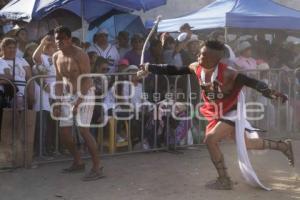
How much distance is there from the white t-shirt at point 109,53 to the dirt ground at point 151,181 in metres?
1.75

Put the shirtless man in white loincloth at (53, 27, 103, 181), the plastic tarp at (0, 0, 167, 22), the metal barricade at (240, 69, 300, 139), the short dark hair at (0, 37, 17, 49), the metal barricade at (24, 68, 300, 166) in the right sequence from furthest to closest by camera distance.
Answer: the metal barricade at (240, 69, 300, 139) → the plastic tarp at (0, 0, 167, 22) → the metal barricade at (24, 68, 300, 166) → the short dark hair at (0, 37, 17, 49) → the shirtless man in white loincloth at (53, 27, 103, 181)

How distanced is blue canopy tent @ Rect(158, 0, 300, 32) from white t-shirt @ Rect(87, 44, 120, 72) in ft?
9.40

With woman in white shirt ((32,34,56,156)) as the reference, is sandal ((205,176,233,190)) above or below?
below

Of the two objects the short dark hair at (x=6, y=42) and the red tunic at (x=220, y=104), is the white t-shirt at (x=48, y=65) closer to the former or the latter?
the short dark hair at (x=6, y=42)

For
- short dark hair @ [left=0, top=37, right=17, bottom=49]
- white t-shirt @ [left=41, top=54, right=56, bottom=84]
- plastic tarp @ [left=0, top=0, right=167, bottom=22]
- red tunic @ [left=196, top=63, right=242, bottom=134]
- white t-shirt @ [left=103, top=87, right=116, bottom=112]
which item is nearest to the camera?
red tunic @ [left=196, top=63, right=242, bottom=134]

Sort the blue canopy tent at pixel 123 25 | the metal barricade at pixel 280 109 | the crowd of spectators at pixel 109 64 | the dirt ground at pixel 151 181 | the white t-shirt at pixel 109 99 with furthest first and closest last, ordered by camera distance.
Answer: the blue canopy tent at pixel 123 25 → the metal barricade at pixel 280 109 → the white t-shirt at pixel 109 99 → the crowd of spectators at pixel 109 64 → the dirt ground at pixel 151 181

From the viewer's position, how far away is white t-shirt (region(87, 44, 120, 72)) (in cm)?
886

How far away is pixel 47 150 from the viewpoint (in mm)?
7523

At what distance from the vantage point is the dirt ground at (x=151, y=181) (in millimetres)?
5902

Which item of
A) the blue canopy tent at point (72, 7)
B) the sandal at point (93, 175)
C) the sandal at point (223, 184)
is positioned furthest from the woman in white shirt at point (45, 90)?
→ the sandal at point (223, 184)

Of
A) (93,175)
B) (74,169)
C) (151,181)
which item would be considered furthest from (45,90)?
(151,181)

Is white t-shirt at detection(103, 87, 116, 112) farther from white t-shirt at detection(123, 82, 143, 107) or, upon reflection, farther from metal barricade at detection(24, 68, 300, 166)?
white t-shirt at detection(123, 82, 143, 107)

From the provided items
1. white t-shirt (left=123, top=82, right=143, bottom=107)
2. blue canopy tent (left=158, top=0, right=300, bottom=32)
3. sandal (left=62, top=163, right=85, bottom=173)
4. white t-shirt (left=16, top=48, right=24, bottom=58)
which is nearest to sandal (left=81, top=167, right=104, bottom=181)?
sandal (left=62, top=163, right=85, bottom=173)

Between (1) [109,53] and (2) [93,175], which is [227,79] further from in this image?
(1) [109,53]
